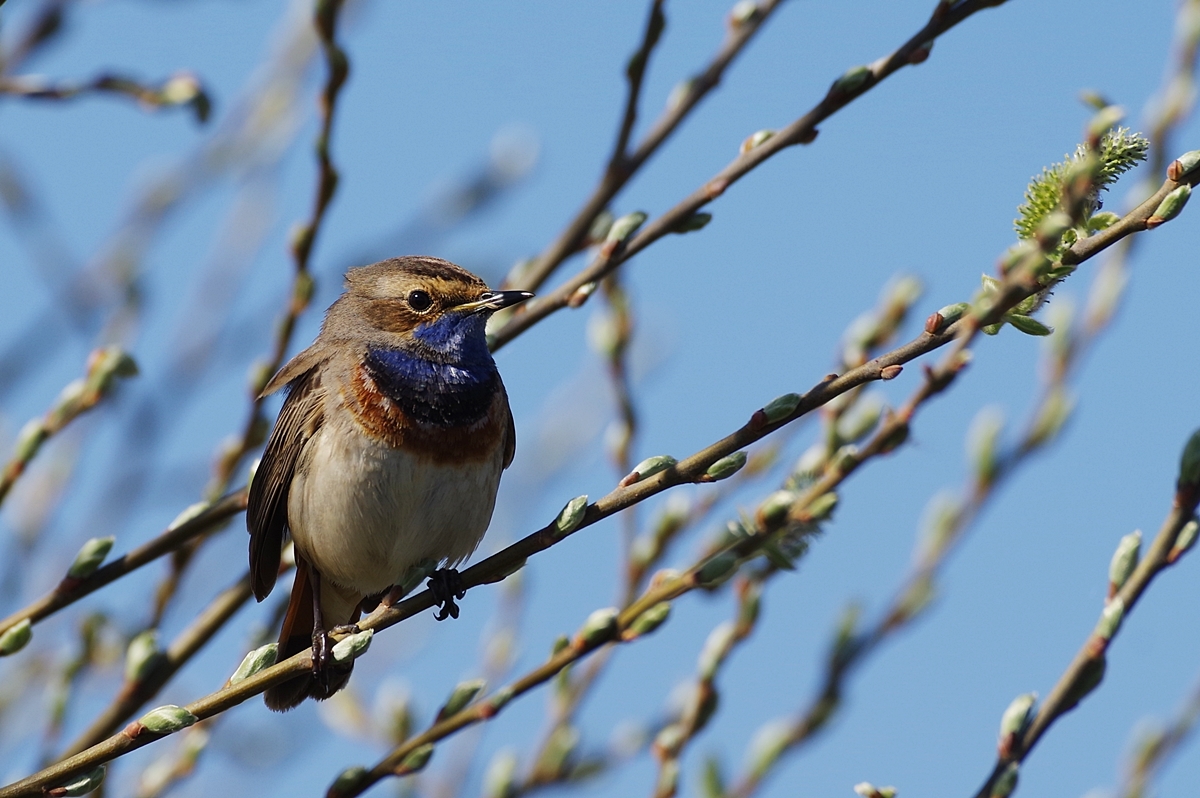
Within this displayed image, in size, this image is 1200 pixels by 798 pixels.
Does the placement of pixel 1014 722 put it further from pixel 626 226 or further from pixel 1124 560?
pixel 626 226

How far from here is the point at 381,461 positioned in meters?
5.08

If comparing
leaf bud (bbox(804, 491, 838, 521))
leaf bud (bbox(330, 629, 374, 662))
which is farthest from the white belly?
leaf bud (bbox(804, 491, 838, 521))

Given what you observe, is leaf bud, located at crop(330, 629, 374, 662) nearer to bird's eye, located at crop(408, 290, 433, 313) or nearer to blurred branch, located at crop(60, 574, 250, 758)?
blurred branch, located at crop(60, 574, 250, 758)

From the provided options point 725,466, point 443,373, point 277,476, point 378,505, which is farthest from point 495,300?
point 725,466

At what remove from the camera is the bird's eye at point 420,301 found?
18.8 feet

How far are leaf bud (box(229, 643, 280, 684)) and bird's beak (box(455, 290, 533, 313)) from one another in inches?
69.6

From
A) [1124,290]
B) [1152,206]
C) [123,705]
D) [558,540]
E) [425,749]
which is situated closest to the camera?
[1152,206]

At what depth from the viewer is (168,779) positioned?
425 centimetres

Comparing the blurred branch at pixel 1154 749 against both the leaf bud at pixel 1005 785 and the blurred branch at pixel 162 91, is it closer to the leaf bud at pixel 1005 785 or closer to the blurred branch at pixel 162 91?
the leaf bud at pixel 1005 785

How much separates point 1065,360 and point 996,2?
1.33 metres

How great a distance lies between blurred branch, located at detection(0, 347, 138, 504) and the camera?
162 inches

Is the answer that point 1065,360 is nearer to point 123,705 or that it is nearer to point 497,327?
point 497,327

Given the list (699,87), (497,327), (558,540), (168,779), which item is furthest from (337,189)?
(168,779)

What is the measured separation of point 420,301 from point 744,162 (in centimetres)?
199
